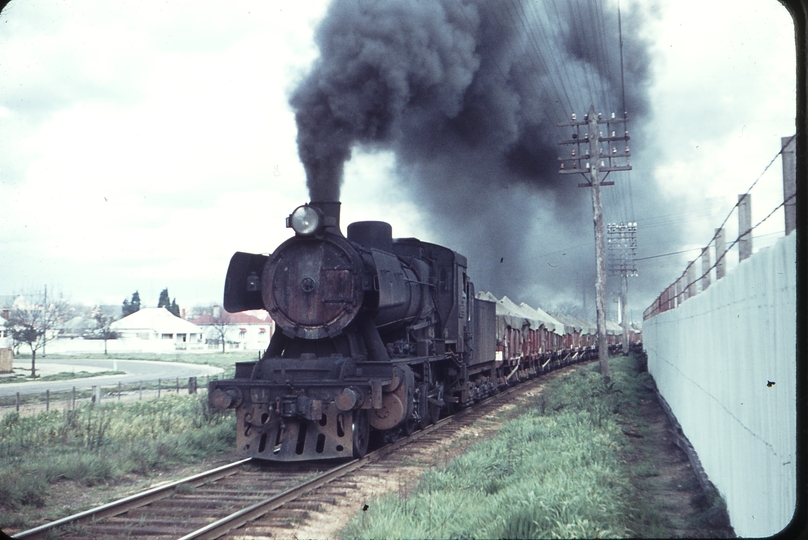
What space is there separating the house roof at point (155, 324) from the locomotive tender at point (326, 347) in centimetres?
6891

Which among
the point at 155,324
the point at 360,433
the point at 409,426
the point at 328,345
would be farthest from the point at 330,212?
the point at 155,324

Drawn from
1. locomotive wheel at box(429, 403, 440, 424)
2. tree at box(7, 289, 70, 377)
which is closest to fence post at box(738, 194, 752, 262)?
locomotive wheel at box(429, 403, 440, 424)

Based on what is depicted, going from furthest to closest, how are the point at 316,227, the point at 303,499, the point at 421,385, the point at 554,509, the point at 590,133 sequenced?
the point at 590,133, the point at 421,385, the point at 316,227, the point at 303,499, the point at 554,509

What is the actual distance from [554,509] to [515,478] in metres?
1.80

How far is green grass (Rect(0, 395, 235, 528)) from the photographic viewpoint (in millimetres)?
7234

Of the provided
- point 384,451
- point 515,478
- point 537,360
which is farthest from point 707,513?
point 537,360

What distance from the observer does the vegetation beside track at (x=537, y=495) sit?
16.2 ft

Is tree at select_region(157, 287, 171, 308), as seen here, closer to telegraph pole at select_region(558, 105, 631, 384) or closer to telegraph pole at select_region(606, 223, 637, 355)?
telegraph pole at select_region(606, 223, 637, 355)

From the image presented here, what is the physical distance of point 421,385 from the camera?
34.1 ft

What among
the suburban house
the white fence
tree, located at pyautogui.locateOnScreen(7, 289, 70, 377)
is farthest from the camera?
the suburban house

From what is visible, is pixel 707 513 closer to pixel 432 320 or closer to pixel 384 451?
pixel 384 451

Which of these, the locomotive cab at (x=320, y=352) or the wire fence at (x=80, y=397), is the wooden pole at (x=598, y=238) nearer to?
the locomotive cab at (x=320, y=352)

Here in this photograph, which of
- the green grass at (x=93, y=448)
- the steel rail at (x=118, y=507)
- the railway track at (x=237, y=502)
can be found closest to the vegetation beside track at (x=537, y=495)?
the railway track at (x=237, y=502)

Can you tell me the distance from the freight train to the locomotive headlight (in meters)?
0.01
